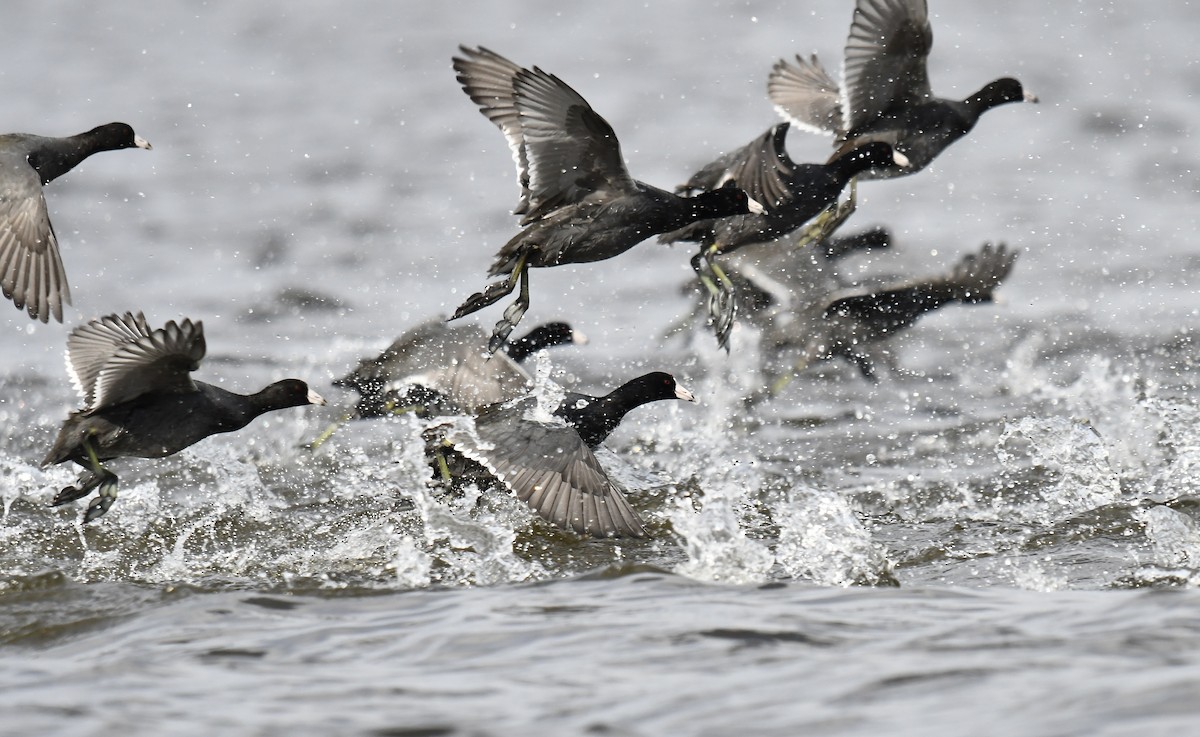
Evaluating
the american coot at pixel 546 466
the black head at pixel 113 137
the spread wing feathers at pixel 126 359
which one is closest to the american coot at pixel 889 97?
the american coot at pixel 546 466

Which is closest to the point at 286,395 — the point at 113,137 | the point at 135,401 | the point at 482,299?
the point at 135,401

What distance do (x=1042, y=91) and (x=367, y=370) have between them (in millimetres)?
8609

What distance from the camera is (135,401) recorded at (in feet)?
19.3

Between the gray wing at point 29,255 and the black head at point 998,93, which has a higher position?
the black head at point 998,93

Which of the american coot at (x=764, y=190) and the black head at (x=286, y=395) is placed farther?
the american coot at (x=764, y=190)

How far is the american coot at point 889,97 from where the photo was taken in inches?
294

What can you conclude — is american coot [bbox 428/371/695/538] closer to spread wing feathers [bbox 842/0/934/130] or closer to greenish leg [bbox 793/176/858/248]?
greenish leg [bbox 793/176/858/248]

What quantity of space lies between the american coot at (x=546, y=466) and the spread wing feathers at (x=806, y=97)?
285 cm

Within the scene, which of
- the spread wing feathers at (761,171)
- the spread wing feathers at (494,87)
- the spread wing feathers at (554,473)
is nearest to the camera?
the spread wing feathers at (554,473)

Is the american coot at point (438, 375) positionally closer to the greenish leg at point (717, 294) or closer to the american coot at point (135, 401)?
the american coot at point (135, 401)

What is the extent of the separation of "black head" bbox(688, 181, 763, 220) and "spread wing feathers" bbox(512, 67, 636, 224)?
1.23 ft

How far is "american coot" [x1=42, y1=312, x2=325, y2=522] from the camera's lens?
219 inches

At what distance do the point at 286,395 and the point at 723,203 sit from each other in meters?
1.97

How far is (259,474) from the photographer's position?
7.20 m
